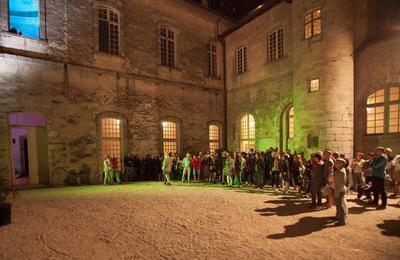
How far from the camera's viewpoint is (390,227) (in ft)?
16.8

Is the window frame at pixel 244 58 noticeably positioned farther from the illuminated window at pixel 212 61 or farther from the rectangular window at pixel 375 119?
the rectangular window at pixel 375 119

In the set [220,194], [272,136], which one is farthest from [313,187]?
[272,136]

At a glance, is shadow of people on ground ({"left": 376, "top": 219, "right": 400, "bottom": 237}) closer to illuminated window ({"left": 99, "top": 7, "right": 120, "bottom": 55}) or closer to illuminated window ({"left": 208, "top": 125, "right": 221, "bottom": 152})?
illuminated window ({"left": 208, "top": 125, "right": 221, "bottom": 152})

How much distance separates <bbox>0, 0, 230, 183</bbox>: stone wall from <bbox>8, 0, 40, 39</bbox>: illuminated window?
0.49 m

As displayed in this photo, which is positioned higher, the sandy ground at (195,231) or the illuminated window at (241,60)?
the illuminated window at (241,60)

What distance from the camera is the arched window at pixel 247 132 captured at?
16.3 metres

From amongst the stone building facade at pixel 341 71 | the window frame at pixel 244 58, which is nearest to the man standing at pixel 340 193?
the stone building facade at pixel 341 71

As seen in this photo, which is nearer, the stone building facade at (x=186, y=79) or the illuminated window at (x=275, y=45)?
the stone building facade at (x=186, y=79)

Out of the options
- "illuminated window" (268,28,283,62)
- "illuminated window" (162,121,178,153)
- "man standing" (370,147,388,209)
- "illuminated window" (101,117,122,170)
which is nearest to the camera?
"man standing" (370,147,388,209)

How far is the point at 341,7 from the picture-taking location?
10.8 m

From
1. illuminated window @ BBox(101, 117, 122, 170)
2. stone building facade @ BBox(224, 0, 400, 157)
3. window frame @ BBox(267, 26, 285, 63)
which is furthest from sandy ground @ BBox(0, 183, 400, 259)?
window frame @ BBox(267, 26, 285, 63)

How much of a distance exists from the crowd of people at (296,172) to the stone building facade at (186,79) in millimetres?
1514

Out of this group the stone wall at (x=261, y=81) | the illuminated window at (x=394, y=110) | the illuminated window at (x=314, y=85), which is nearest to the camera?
the illuminated window at (x=394, y=110)

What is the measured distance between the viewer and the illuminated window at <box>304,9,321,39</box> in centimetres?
1162
